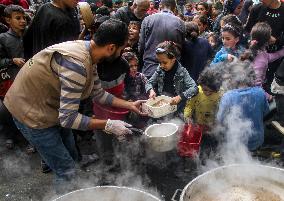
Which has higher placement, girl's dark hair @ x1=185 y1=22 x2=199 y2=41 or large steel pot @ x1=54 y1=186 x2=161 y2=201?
girl's dark hair @ x1=185 y1=22 x2=199 y2=41

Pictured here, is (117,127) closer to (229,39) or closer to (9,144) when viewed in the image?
(229,39)

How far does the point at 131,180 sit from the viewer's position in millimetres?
4484

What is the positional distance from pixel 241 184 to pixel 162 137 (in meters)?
1.11

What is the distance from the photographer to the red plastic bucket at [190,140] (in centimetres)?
421

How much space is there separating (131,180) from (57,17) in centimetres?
230

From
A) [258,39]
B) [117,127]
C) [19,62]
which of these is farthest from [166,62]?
[19,62]

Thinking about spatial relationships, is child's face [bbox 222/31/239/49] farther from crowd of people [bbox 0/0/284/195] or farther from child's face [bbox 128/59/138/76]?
child's face [bbox 128/59/138/76]

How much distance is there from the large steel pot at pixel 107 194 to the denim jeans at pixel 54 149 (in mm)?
628

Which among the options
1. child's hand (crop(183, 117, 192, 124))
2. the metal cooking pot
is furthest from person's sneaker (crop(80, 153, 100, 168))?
→ child's hand (crop(183, 117, 192, 124))

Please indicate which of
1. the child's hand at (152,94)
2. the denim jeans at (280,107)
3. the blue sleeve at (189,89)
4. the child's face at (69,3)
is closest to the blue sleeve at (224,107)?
the blue sleeve at (189,89)

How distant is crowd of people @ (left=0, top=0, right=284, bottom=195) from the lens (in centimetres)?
301

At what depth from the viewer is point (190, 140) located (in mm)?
4363

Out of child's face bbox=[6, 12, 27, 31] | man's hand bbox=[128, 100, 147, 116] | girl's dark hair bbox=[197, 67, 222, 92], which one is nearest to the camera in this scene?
man's hand bbox=[128, 100, 147, 116]

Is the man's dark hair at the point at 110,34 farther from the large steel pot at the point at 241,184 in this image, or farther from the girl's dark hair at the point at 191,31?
the girl's dark hair at the point at 191,31
